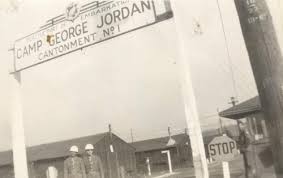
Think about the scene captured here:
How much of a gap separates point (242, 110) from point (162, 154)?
55.4 ft

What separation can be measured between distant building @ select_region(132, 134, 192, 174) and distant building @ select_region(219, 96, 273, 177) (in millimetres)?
13720

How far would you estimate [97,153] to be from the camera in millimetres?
15508

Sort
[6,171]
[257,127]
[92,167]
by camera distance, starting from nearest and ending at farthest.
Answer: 1. [92,167]
2. [257,127]
3. [6,171]

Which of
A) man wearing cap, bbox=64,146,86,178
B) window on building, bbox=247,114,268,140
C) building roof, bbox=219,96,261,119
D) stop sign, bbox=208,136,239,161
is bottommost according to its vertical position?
stop sign, bbox=208,136,239,161

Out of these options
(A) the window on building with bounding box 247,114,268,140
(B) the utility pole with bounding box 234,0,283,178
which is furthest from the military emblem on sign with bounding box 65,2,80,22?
(A) the window on building with bounding box 247,114,268,140

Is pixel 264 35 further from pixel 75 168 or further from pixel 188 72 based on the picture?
pixel 75 168

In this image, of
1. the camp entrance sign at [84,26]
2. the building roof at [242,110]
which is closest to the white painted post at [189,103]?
the camp entrance sign at [84,26]

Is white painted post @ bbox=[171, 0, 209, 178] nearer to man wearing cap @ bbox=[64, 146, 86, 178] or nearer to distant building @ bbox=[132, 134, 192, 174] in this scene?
man wearing cap @ bbox=[64, 146, 86, 178]

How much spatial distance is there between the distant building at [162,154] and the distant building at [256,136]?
1372cm

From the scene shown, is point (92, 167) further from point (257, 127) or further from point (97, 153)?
point (97, 153)

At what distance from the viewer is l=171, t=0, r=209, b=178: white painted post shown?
11.5 feet

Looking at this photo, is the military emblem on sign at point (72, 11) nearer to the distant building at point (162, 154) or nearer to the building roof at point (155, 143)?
the distant building at point (162, 154)

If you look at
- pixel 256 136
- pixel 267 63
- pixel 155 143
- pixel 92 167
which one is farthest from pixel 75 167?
pixel 155 143

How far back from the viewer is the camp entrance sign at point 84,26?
3814mm
